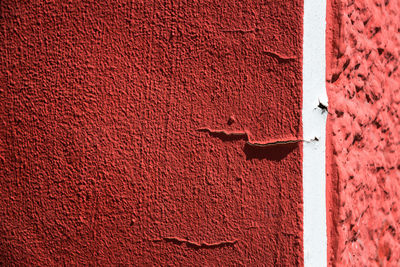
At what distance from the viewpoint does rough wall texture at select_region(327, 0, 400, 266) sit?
696mm

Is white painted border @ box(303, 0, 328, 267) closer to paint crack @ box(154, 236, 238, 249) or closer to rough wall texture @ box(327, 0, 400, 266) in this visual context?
rough wall texture @ box(327, 0, 400, 266)

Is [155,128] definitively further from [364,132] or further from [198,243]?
[364,132]

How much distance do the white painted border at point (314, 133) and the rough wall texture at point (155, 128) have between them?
0.02 metres

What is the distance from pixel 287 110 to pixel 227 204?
0.23 meters

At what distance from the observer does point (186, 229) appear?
0.73 meters

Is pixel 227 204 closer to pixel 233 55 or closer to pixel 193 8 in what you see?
pixel 233 55

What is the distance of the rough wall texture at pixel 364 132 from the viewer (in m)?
0.70

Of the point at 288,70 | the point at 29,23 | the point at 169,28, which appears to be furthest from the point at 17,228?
the point at 288,70

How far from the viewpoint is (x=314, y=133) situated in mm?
690

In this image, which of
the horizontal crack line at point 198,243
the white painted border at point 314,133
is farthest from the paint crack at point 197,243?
the white painted border at point 314,133

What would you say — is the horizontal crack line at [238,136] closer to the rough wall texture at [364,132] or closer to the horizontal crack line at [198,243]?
the rough wall texture at [364,132]

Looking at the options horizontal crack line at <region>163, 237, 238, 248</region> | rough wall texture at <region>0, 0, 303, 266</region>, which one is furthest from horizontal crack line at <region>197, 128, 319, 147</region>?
horizontal crack line at <region>163, 237, 238, 248</region>

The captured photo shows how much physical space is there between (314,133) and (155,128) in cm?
32

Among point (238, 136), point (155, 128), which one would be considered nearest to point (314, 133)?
point (238, 136)
